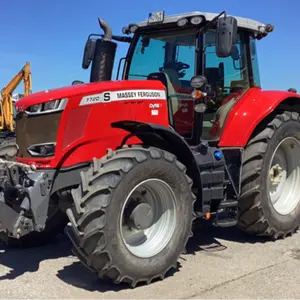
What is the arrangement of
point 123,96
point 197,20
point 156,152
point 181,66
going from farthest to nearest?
1. point 181,66
2. point 197,20
3. point 123,96
4. point 156,152

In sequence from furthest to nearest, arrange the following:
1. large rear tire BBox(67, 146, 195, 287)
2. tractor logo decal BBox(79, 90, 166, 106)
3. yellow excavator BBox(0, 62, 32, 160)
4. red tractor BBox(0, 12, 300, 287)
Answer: yellow excavator BBox(0, 62, 32, 160)
tractor logo decal BBox(79, 90, 166, 106)
red tractor BBox(0, 12, 300, 287)
large rear tire BBox(67, 146, 195, 287)

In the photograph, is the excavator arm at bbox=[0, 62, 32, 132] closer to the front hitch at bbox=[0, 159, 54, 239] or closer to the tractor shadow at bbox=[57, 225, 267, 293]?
the tractor shadow at bbox=[57, 225, 267, 293]

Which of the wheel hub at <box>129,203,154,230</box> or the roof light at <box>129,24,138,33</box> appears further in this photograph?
the roof light at <box>129,24,138,33</box>

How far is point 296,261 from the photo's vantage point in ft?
16.1

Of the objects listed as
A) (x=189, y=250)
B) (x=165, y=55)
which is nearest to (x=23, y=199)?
(x=189, y=250)

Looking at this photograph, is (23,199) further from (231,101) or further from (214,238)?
(231,101)

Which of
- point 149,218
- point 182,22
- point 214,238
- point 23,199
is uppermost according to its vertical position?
point 182,22

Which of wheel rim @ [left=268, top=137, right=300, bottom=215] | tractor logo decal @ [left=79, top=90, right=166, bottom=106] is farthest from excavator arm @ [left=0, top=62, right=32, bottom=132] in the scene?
tractor logo decal @ [left=79, top=90, right=166, bottom=106]

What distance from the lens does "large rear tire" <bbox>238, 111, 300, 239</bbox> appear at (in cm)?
540

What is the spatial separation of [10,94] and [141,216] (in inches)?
612

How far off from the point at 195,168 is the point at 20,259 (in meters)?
2.04

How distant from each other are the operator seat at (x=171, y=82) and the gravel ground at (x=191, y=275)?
164cm

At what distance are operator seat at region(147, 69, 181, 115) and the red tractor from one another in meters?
0.01

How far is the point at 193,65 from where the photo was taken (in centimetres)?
533
